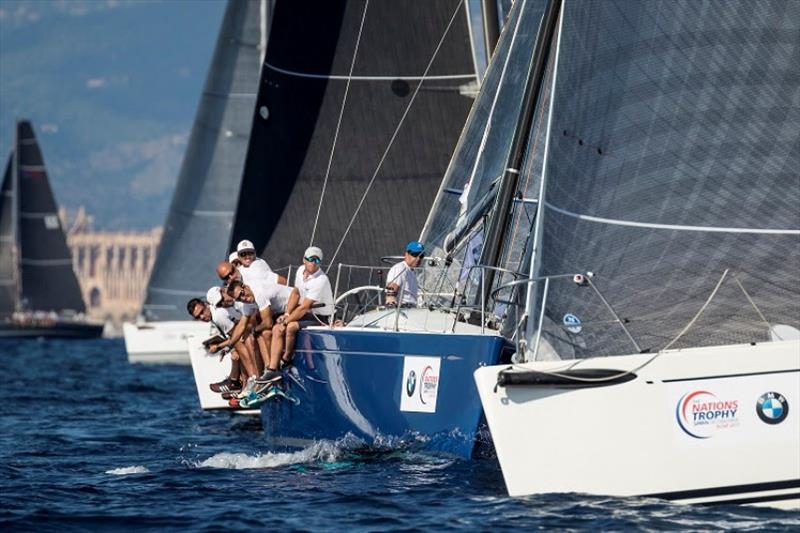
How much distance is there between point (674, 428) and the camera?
8.29m

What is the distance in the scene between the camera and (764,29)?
8344 millimetres

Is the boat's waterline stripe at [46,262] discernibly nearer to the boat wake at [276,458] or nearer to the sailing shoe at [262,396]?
the sailing shoe at [262,396]

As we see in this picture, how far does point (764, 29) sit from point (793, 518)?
235cm

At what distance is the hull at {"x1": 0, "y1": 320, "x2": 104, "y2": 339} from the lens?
191 ft

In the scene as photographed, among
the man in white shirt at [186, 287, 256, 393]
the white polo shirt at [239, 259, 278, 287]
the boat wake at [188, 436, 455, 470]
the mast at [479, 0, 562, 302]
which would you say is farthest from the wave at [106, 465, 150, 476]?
the mast at [479, 0, 562, 302]

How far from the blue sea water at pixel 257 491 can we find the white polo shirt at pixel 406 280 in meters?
1.20

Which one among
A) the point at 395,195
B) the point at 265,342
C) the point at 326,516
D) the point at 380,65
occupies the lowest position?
the point at 326,516

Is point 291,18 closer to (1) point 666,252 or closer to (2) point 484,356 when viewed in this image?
(2) point 484,356

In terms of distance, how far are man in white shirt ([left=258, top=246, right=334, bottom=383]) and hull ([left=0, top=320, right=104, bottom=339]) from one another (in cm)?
4722

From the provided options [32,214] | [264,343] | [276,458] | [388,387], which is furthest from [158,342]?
[32,214]

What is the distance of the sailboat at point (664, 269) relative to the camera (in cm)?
827

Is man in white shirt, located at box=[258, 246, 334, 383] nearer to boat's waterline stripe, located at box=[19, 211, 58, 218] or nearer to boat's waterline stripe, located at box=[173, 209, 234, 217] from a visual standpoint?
boat's waterline stripe, located at box=[173, 209, 234, 217]

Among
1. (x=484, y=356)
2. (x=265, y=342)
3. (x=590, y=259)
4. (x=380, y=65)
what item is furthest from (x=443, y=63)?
(x=590, y=259)

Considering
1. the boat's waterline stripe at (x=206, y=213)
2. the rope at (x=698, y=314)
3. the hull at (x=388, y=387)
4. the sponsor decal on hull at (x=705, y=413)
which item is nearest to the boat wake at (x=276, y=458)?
the hull at (x=388, y=387)
